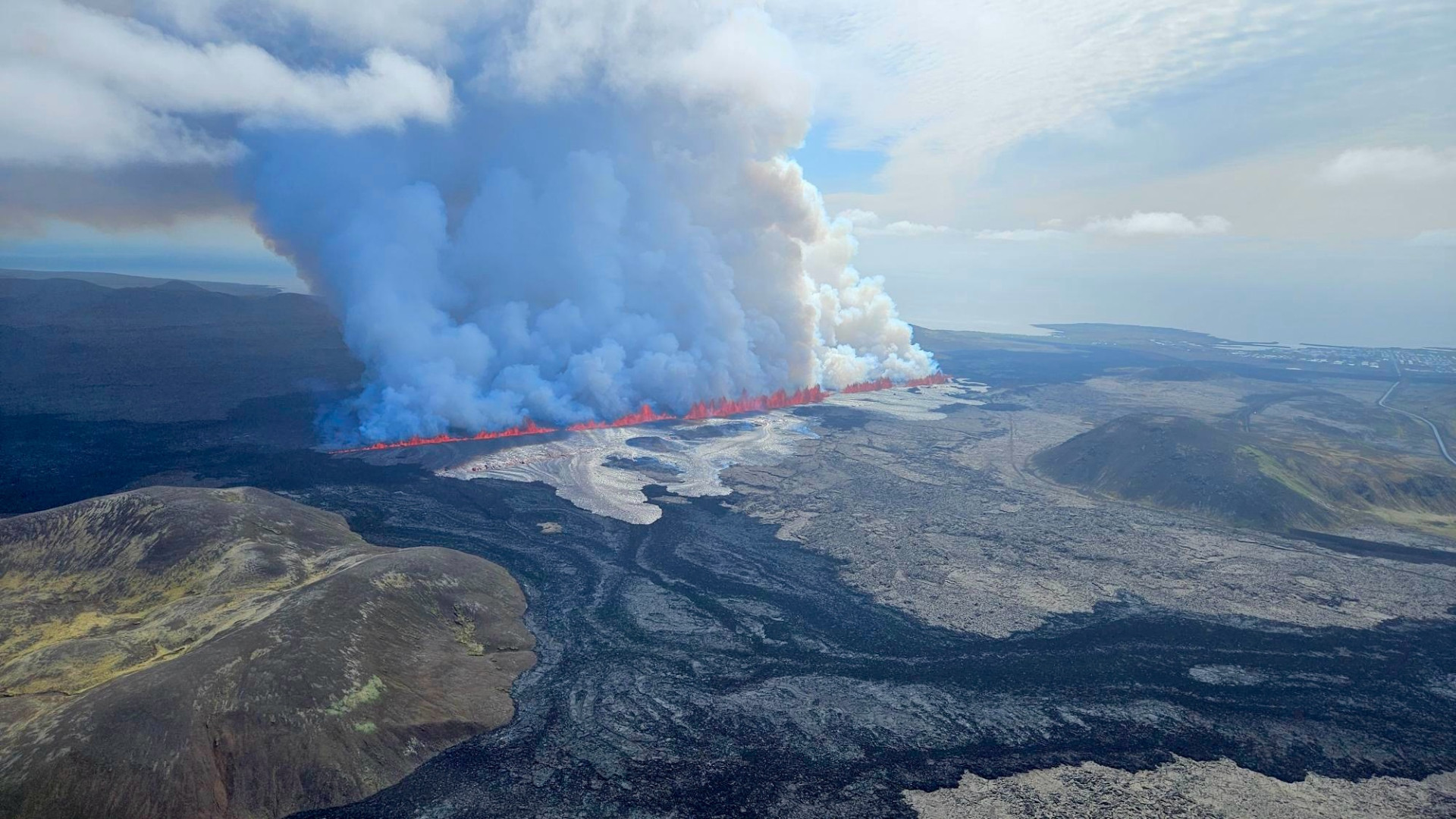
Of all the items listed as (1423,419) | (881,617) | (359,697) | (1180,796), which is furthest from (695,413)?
(1423,419)

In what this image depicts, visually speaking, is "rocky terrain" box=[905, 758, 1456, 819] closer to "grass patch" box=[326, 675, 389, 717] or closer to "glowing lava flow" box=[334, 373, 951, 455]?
"grass patch" box=[326, 675, 389, 717]

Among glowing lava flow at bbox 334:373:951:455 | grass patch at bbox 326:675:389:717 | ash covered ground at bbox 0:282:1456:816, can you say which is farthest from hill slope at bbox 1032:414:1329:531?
grass patch at bbox 326:675:389:717

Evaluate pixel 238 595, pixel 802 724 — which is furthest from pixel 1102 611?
pixel 238 595

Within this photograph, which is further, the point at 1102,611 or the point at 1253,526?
the point at 1253,526

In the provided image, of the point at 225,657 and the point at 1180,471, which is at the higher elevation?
the point at 1180,471

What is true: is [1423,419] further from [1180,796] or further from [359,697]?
[359,697]

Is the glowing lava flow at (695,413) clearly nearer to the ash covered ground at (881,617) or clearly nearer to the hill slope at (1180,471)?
the ash covered ground at (881,617)

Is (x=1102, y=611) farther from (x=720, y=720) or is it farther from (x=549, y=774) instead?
(x=549, y=774)
